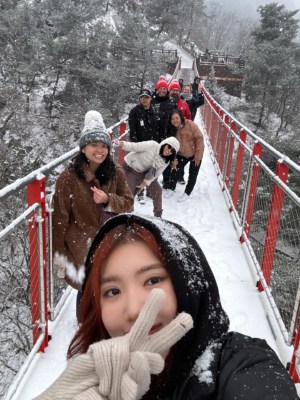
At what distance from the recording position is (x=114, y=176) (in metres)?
3.01

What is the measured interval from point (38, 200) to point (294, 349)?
2009mm

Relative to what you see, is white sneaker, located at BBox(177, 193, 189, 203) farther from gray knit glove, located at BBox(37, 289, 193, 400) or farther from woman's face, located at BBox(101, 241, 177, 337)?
gray knit glove, located at BBox(37, 289, 193, 400)

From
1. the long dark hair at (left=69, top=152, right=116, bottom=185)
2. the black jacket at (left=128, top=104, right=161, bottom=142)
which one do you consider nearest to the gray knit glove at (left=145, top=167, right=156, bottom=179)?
the black jacket at (left=128, top=104, right=161, bottom=142)

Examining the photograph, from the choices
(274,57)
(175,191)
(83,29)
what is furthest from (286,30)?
(175,191)

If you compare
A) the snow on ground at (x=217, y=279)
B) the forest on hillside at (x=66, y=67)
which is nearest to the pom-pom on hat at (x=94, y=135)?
the snow on ground at (x=217, y=279)

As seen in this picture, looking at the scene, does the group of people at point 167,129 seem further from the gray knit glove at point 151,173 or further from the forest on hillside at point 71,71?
the forest on hillside at point 71,71

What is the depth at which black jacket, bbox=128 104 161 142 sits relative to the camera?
5867 millimetres

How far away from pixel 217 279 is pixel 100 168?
1991 millimetres

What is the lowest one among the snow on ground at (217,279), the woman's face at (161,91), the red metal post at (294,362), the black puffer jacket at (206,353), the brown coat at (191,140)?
the snow on ground at (217,279)

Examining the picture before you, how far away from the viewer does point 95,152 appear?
2.85 m

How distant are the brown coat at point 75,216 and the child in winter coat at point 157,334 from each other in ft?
4.83

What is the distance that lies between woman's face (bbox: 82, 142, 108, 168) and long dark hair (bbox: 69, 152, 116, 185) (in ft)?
0.11

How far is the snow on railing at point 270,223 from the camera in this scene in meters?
Result: 3.21

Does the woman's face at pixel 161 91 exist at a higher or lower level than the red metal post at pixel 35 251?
higher
